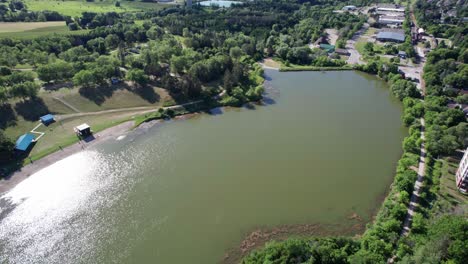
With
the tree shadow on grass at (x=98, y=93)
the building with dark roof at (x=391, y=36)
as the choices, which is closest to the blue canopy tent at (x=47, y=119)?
the tree shadow on grass at (x=98, y=93)

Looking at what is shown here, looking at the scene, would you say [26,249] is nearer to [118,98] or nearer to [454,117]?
[118,98]

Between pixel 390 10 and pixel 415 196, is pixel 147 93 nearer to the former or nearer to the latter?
pixel 415 196

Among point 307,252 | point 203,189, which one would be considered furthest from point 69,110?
point 307,252

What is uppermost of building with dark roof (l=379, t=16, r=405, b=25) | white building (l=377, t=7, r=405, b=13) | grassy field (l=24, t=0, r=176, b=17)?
white building (l=377, t=7, r=405, b=13)

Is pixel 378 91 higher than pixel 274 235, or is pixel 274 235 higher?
pixel 378 91

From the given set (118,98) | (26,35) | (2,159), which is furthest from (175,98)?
(26,35)

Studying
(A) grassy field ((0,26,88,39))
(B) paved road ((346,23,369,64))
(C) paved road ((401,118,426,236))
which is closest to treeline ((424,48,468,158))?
(C) paved road ((401,118,426,236))

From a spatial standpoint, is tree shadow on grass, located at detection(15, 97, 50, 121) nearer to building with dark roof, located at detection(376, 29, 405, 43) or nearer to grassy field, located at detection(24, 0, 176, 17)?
grassy field, located at detection(24, 0, 176, 17)
